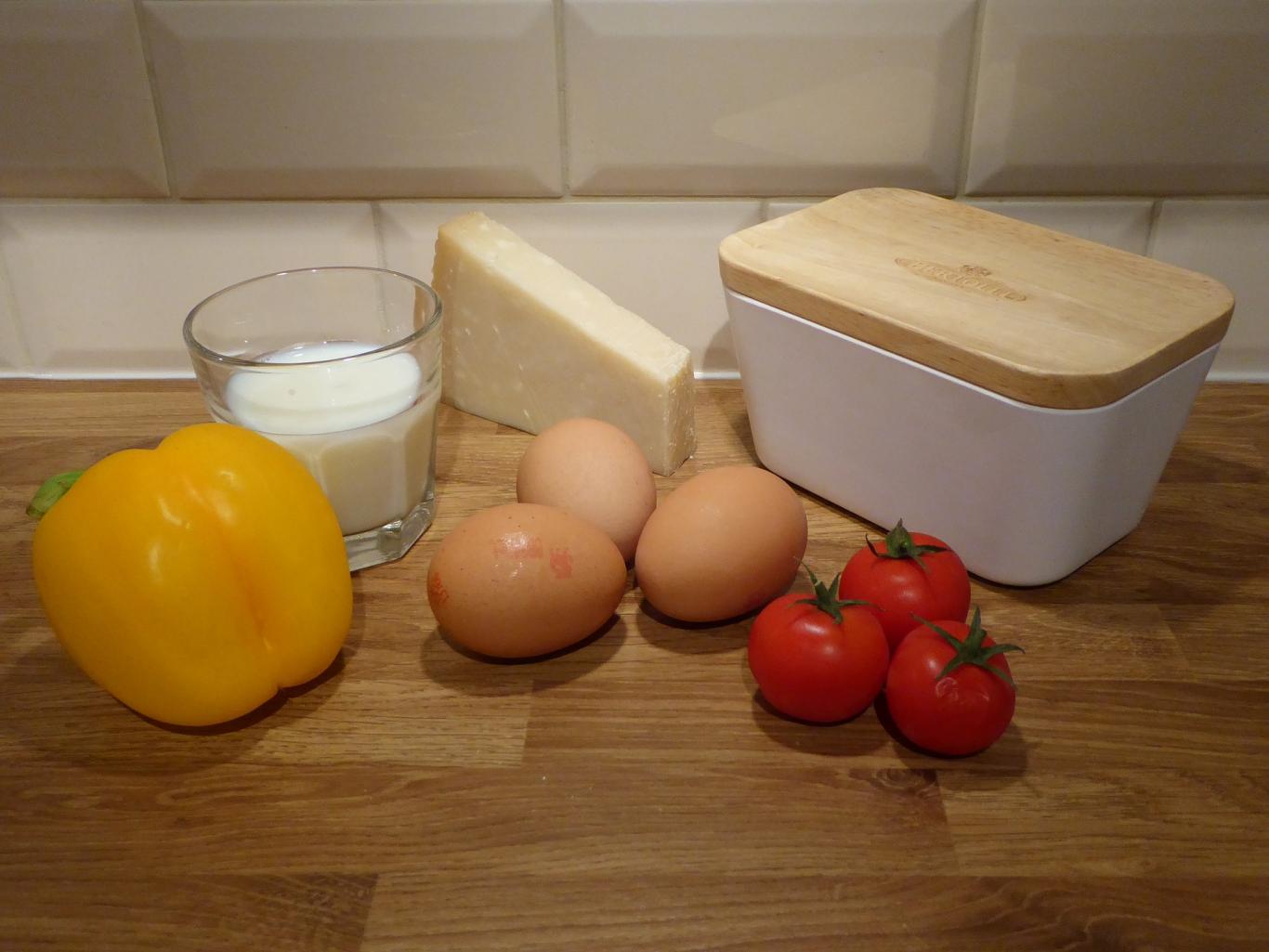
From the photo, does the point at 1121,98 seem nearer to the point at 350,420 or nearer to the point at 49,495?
the point at 350,420

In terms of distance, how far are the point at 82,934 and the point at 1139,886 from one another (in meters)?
0.54

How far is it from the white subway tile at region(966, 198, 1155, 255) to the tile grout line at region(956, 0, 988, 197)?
0.09 ft

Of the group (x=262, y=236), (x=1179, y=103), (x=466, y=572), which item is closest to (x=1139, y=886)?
(x=466, y=572)

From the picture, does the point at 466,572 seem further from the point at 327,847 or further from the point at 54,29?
the point at 54,29

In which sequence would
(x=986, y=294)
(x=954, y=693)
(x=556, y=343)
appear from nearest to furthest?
(x=954, y=693), (x=986, y=294), (x=556, y=343)

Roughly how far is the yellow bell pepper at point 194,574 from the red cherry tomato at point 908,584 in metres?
0.34

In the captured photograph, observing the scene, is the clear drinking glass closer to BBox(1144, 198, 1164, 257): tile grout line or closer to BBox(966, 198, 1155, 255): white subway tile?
BBox(966, 198, 1155, 255): white subway tile

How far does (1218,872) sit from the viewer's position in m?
0.56

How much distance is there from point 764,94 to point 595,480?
0.40m

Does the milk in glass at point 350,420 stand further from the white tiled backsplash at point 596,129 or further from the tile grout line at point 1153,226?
the tile grout line at point 1153,226

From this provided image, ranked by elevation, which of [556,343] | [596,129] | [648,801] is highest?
[596,129]

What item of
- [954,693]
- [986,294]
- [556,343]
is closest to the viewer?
Answer: [954,693]

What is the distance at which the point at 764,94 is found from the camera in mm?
925

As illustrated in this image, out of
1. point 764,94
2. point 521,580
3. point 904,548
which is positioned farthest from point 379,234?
point 904,548
